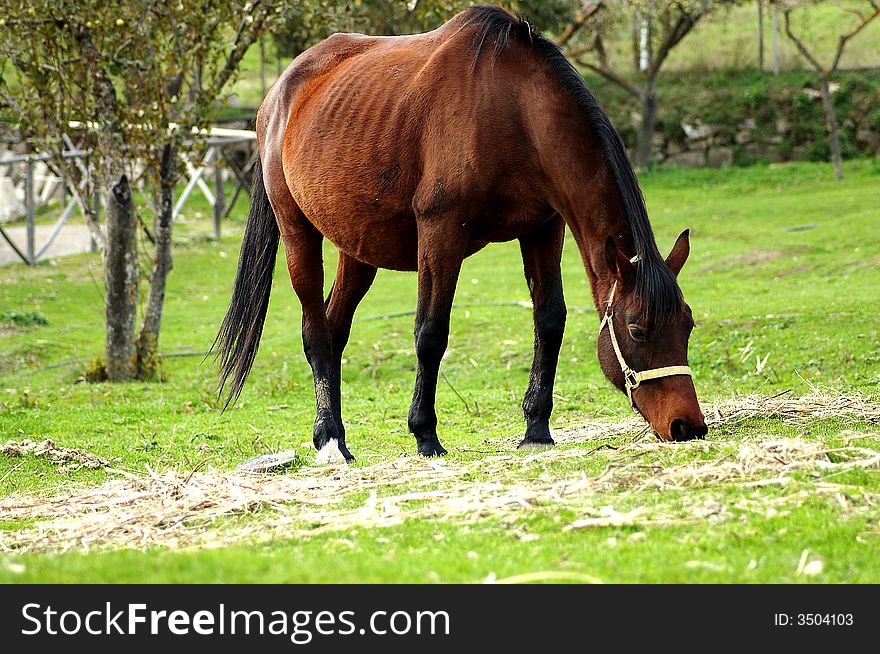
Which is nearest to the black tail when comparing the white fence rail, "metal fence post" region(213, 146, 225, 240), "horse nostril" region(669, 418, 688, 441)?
"horse nostril" region(669, 418, 688, 441)

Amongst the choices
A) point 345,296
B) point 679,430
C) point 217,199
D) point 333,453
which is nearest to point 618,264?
point 679,430

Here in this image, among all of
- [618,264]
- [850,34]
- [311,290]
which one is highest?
[850,34]

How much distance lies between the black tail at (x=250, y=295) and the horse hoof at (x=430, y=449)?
1.73 m

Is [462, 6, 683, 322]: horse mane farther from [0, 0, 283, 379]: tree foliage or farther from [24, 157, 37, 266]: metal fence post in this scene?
[24, 157, 37, 266]: metal fence post

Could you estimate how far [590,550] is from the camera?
12.1 ft

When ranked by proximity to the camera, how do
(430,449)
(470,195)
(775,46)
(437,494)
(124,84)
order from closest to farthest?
1. (437,494)
2. (470,195)
3. (430,449)
4. (124,84)
5. (775,46)

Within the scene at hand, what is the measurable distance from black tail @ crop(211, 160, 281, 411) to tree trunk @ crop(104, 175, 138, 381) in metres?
3.98

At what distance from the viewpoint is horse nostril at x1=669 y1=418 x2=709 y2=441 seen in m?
5.30

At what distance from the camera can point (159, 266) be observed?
463 inches

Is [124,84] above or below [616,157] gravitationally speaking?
above

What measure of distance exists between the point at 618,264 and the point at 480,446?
74.6 inches

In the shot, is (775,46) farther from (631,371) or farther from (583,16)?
(631,371)

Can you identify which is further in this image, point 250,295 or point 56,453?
point 250,295

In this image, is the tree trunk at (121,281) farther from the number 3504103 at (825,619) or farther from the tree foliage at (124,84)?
the number 3504103 at (825,619)
